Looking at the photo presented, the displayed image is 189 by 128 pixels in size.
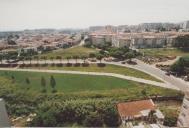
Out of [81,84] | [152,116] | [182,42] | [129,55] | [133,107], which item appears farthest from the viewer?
[81,84]

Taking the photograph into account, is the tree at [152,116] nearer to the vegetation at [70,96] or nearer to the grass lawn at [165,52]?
the vegetation at [70,96]

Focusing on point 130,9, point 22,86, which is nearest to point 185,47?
point 130,9

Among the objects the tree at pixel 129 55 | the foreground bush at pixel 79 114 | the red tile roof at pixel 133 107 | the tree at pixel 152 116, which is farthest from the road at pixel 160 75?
the foreground bush at pixel 79 114

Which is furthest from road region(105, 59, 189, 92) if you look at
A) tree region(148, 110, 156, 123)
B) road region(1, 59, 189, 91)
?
tree region(148, 110, 156, 123)

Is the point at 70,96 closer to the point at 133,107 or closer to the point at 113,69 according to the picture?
the point at 113,69

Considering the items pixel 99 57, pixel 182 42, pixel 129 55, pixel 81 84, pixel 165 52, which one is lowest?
pixel 81 84

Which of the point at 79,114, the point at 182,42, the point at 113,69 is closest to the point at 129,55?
the point at 113,69
